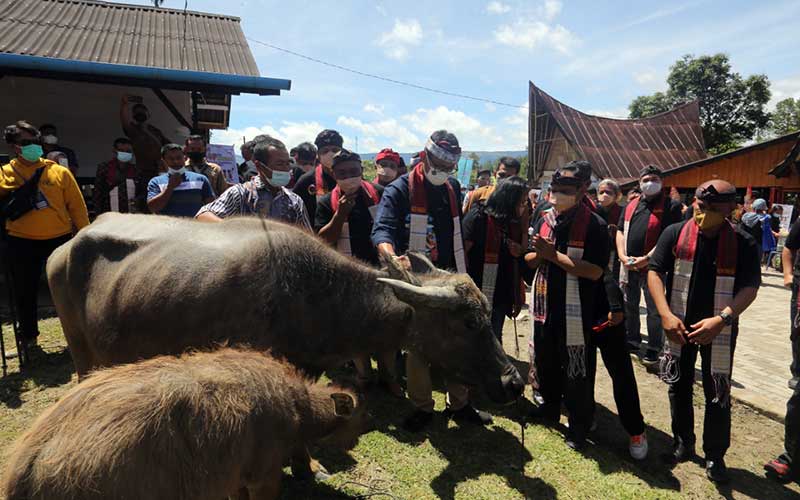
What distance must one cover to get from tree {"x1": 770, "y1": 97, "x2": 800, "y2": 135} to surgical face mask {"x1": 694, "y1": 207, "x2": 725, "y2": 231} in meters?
47.9

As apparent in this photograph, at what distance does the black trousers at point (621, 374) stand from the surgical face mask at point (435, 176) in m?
2.06

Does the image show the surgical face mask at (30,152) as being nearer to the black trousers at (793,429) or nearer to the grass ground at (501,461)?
the grass ground at (501,461)

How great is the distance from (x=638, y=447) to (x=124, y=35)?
11.9 metres

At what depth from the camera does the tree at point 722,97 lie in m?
37.1

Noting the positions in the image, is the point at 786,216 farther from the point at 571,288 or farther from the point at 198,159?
the point at 198,159

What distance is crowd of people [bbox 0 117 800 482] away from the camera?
12.3 feet

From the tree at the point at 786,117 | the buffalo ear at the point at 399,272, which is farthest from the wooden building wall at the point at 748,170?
the tree at the point at 786,117

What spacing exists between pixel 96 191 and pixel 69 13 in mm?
7005

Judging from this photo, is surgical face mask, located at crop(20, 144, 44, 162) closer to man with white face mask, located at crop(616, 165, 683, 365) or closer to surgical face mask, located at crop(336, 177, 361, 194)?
surgical face mask, located at crop(336, 177, 361, 194)

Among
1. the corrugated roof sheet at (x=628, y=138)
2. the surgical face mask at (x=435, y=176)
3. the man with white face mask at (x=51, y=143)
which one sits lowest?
the surgical face mask at (x=435, y=176)

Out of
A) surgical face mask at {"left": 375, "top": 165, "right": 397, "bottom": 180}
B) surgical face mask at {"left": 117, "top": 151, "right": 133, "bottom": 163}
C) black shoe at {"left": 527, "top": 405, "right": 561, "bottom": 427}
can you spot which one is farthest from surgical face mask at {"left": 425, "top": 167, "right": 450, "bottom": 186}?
surgical face mask at {"left": 117, "top": 151, "right": 133, "bottom": 163}

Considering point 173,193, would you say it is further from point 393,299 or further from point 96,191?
point 393,299

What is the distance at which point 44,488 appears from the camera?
1.74 meters

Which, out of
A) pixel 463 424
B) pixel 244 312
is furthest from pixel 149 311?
pixel 463 424
